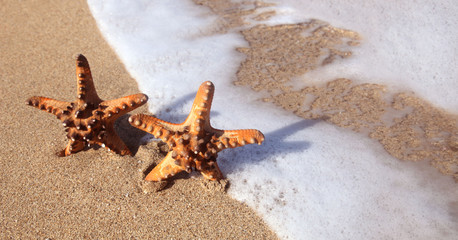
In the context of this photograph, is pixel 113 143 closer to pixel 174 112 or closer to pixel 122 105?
pixel 122 105

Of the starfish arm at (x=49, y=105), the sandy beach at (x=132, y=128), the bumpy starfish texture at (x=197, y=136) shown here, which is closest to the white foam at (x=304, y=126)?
the sandy beach at (x=132, y=128)

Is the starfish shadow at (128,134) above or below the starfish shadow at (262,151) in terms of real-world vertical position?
above

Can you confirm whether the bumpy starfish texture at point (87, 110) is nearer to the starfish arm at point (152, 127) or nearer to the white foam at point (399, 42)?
the starfish arm at point (152, 127)

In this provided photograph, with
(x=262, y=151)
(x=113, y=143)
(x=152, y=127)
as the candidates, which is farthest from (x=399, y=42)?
(x=113, y=143)

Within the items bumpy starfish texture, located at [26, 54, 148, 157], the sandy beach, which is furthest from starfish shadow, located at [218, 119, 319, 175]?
bumpy starfish texture, located at [26, 54, 148, 157]

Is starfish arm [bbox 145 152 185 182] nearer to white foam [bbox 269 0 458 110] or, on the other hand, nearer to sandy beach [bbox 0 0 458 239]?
sandy beach [bbox 0 0 458 239]

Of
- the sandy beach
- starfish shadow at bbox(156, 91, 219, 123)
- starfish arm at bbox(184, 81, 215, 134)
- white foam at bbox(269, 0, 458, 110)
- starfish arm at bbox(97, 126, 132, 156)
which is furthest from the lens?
white foam at bbox(269, 0, 458, 110)

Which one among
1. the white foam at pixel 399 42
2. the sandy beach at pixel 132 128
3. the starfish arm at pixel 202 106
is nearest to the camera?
the starfish arm at pixel 202 106
